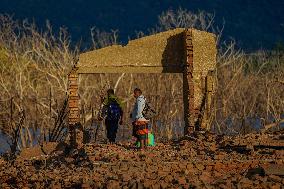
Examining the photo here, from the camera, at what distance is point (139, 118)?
1278 cm

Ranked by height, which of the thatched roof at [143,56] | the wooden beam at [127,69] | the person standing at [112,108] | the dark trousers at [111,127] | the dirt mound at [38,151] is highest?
the thatched roof at [143,56]

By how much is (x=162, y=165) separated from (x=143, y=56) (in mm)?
6154

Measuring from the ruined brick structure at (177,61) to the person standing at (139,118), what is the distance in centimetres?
320

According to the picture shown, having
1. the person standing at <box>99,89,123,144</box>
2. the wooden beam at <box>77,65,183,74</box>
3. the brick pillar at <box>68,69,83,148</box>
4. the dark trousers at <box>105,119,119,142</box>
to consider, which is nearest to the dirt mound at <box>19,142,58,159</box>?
the brick pillar at <box>68,69,83,148</box>

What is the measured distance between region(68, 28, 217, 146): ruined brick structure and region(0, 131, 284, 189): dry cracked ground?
4.30 feet

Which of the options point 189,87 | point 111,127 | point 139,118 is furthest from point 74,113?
point 189,87

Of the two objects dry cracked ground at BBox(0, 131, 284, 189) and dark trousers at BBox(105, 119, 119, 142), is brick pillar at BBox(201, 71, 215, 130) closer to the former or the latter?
dry cracked ground at BBox(0, 131, 284, 189)

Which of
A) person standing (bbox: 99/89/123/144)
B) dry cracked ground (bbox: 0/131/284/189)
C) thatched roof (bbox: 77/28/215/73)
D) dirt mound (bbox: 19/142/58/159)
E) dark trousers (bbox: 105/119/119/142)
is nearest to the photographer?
dry cracked ground (bbox: 0/131/284/189)

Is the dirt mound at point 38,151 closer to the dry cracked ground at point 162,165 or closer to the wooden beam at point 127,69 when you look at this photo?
the dry cracked ground at point 162,165

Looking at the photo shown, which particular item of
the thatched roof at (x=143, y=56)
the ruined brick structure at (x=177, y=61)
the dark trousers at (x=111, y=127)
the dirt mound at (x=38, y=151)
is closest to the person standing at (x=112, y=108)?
the dark trousers at (x=111, y=127)

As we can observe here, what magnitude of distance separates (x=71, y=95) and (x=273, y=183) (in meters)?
8.03

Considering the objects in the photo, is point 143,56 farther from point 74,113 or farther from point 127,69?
point 74,113

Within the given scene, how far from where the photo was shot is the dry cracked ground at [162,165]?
9.24 m

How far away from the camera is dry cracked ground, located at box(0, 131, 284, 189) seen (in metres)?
9.24
